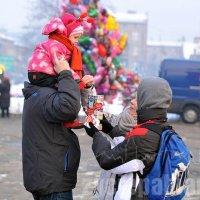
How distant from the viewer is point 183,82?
667 inches

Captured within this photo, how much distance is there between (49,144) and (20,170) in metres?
5.70

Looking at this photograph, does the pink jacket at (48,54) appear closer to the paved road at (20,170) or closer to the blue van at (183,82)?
the paved road at (20,170)

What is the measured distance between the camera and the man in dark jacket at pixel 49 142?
2.78 metres

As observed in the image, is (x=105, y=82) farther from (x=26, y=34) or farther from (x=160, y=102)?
(x=26, y=34)

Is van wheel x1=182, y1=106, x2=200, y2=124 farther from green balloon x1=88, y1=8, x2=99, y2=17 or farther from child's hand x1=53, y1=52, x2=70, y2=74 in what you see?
child's hand x1=53, y1=52, x2=70, y2=74

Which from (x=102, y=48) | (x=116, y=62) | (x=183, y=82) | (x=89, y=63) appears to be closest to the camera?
(x=89, y=63)

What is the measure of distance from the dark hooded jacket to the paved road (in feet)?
12.1

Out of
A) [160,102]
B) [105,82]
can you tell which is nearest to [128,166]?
[160,102]

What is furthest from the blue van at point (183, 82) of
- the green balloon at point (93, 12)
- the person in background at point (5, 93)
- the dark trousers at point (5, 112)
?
the dark trousers at point (5, 112)

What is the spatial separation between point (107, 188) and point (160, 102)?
0.60m

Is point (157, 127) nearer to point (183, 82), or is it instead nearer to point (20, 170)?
point (20, 170)

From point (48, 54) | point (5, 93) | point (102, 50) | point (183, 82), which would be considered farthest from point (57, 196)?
point (5, 93)

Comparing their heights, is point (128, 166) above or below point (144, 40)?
below

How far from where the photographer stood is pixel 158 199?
2.64 metres
